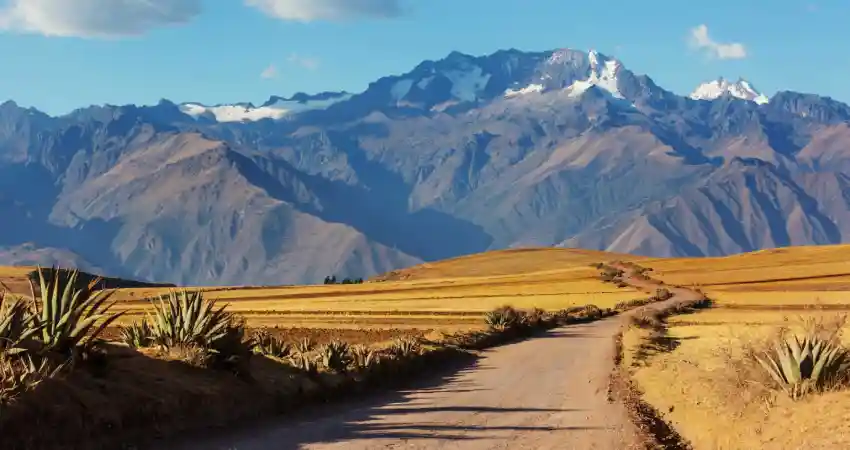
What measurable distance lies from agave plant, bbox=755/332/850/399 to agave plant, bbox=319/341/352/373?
9.38 m

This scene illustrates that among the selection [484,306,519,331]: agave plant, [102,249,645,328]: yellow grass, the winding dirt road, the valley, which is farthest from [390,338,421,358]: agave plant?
[102,249,645,328]: yellow grass

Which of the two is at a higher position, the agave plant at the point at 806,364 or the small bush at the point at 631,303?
the agave plant at the point at 806,364

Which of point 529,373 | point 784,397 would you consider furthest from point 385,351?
point 784,397

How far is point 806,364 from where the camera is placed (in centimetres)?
1658

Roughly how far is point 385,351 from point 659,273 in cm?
11838

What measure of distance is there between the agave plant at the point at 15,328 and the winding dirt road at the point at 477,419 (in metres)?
2.70

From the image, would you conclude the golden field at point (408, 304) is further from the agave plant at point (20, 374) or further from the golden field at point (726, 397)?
the agave plant at point (20, 374)

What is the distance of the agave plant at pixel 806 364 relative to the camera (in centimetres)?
1612

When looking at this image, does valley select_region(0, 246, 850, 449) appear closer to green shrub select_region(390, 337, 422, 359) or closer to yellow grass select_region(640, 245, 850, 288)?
green shrub select_region(390, 337, 422, 359)

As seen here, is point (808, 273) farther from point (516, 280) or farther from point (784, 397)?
point (784, 397)

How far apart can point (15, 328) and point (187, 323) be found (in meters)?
4.89

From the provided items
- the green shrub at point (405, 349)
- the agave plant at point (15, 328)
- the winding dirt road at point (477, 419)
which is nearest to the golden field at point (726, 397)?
the winding dirt road at point (477, 419)

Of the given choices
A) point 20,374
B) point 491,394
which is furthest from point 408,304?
point 20,374

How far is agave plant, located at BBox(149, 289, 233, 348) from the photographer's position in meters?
17.9
